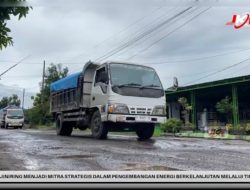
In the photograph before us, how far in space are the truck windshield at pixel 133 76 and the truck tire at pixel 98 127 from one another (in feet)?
3.92

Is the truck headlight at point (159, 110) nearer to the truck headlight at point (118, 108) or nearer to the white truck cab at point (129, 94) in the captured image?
the white truck cab at point (129, 94)

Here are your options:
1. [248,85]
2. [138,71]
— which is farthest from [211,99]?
[138,71]

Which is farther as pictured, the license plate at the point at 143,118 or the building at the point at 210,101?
the building at the point at 210,101

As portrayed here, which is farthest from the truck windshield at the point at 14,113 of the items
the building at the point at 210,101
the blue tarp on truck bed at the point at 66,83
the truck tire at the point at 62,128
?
the blue tarp on truck bed at the point at 66,83

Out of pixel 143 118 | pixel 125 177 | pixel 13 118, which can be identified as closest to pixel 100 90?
pixel 143 118

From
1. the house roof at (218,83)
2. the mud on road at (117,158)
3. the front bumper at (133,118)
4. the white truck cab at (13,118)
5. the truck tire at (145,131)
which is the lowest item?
the mud on road at (117,158)

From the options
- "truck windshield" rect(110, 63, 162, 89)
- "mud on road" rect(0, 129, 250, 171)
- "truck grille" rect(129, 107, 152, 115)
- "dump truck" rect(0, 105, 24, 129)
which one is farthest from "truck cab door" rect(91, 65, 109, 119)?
"dump truck" rect(0, 105, 24, 129)

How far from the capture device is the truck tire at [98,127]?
34.3ft

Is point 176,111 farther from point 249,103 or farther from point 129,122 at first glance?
point 129,122

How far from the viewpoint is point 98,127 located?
10.7m

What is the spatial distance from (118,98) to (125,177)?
6835 mm

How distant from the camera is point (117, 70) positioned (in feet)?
33.4

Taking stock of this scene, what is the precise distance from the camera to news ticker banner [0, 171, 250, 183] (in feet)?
9.80

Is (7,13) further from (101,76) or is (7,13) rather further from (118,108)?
(101,76)
